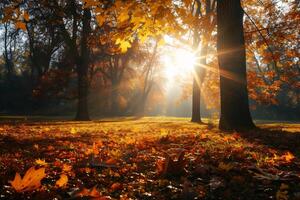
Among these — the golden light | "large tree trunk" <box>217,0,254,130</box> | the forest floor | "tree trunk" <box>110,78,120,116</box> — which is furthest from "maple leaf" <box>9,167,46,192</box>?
"tree trunk" <box>110,78,120,116</box>

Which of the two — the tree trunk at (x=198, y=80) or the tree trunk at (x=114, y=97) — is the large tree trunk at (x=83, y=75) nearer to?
the tree trunk at (x=198, y=80)

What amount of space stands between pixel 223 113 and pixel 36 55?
40.3 metres

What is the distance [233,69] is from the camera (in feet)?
34.2

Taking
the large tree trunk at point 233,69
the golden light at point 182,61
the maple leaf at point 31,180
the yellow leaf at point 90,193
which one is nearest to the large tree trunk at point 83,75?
the golden light at point 182,61

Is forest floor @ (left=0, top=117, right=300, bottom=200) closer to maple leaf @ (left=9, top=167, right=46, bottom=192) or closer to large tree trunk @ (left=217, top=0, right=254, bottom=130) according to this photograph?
maple leaf @ (left=9, top=167, right=46, bottom=192)

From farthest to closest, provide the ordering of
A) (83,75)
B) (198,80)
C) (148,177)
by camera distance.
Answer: (83,75) < (198,80) < (148,177)

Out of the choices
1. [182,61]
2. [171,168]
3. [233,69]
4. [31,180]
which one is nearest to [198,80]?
[182,61]

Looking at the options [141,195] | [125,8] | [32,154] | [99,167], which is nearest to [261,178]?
[141,195]

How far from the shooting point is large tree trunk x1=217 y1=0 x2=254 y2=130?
1036 centimetres

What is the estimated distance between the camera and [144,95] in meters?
54.1

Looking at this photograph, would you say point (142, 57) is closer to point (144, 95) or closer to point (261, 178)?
point (144, 95)

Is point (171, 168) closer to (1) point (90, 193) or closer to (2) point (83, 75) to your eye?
(1) point (90, 193)

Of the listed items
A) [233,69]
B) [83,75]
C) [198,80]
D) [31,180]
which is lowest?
[31,180]

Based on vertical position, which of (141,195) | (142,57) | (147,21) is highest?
(142,57)
